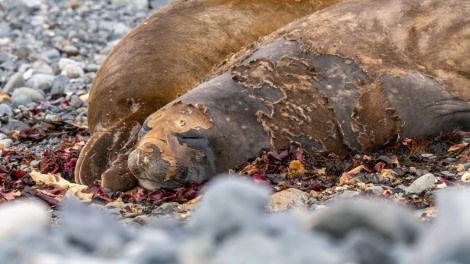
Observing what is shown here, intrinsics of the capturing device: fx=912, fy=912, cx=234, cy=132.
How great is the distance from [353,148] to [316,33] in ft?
2.83

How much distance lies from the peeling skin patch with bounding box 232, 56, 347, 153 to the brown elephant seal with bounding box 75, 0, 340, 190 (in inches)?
40.7

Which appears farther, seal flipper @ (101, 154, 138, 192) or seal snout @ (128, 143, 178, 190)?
seal flipper @ (101, 154, 138, 192)

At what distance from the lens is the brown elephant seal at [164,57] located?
6.43 metres

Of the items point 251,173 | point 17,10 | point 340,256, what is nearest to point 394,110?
point 251,173

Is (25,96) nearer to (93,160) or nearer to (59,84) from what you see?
(59,84)

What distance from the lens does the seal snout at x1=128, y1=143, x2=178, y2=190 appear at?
18.2ft

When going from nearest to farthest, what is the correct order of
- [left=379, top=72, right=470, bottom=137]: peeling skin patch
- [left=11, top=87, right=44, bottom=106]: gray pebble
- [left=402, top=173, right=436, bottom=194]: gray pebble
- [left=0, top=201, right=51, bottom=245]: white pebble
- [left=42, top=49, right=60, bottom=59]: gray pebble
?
[left=0, top=201, right=51, bottom=245]: white pebble < [left=402, top=173, right=436, bottom=194]: gray pebble < [left=379, top=72, right=470, bottom=137]: peeling skin patch < [left=11, top=87, right=44, bottom=106]: gray pebble < [left=42, top=49, right=60, bottom=59]: gray pebble

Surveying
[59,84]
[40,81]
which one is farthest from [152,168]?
[40,81]

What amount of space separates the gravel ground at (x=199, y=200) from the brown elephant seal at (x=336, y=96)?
151 millimetres

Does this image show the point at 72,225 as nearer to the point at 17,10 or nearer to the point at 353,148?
the point at 353,148

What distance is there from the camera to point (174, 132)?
5656 mm

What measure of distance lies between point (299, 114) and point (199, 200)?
1043mm

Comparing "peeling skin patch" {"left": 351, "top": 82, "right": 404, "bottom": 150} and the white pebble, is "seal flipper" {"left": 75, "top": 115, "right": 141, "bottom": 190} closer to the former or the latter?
"peeling skin patch" {"left": 351, "top": 82, "right": 404, "bottom": 150}

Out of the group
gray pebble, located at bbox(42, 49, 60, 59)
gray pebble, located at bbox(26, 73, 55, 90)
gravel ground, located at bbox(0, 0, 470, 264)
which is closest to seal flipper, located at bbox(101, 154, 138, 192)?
gravel ground, located at bbox(0, 0, 470, 264)
